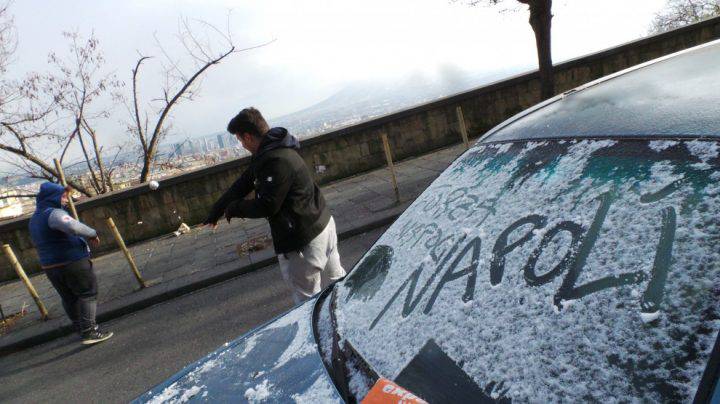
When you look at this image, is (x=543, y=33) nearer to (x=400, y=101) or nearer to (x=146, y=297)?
(x=146, y=297)

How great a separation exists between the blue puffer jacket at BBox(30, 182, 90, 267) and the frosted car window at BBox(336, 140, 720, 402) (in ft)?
15.5

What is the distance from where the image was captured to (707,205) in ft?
2.81

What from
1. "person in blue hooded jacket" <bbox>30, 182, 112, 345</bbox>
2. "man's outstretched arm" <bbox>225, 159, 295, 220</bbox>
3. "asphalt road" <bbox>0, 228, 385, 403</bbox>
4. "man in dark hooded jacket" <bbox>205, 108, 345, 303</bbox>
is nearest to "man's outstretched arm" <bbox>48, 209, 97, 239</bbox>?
"person in blue hooded jacket" <bbox>30, 182, 112, 345</bbox>

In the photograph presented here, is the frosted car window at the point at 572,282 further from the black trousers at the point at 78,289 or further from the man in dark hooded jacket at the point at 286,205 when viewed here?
the black trousers at the point at 78,289

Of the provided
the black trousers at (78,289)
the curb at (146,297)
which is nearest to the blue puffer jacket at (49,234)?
the black trousers at (78,289)

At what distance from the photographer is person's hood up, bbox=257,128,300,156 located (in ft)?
9.95

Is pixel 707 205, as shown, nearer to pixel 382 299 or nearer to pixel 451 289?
pixel 451 289

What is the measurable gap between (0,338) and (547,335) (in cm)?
738

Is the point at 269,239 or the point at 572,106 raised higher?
the point at 572,106

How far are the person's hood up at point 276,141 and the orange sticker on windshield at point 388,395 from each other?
2205 millimetres

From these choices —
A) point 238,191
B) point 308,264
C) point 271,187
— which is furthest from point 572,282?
point 238,191

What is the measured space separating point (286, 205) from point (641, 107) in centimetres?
230

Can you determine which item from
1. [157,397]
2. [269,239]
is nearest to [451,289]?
[157,397]

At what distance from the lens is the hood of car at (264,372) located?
4.35 ft
